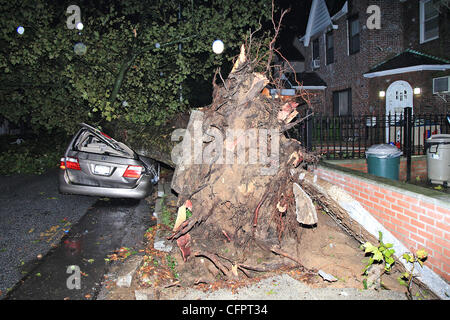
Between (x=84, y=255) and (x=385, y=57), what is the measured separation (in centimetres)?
1603

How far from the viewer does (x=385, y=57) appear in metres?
15.3

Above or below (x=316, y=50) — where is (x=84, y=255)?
below

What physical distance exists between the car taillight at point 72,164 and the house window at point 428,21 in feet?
49.9

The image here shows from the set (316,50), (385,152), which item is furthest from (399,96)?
(385,152)

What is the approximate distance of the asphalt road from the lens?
367cm

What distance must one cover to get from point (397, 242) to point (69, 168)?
6.10 m

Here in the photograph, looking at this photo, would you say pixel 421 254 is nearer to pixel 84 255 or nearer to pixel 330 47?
pixel 84 255

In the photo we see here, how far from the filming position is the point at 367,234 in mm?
4129

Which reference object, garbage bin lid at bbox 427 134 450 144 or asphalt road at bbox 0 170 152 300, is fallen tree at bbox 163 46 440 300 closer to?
asphalt road at bbox 0 170 152 300

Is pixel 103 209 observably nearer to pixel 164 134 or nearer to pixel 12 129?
pixel 164 134

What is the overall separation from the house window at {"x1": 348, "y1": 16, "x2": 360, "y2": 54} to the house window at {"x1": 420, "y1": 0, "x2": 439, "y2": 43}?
2902 millimetres

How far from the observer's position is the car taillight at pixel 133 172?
6555 millimetres

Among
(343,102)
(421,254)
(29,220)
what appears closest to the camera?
(421,254)

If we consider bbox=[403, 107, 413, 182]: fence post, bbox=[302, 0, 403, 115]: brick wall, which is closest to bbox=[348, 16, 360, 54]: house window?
bbox=[302, 0, 403, 115]: brick wall
